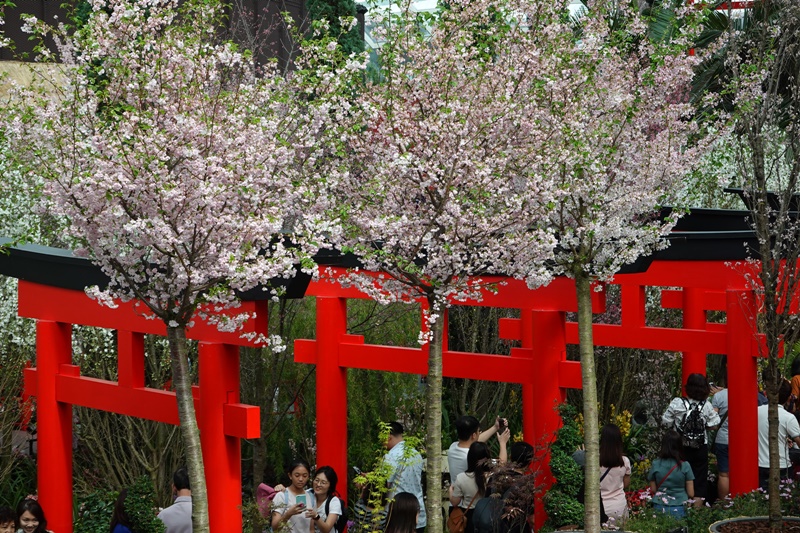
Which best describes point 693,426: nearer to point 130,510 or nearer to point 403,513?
point 403,513

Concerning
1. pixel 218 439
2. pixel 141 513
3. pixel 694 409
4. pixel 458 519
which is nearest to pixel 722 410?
pixel 694 409

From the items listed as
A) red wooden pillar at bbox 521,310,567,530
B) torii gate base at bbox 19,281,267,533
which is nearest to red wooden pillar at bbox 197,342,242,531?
torii gate base at bbox 19,281,267,533

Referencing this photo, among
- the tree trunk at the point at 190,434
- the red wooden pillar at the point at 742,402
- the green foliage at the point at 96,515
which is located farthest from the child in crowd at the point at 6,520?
the red wooden pillar at the point at 742,402

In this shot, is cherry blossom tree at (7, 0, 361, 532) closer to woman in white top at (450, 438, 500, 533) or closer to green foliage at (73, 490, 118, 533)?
green foliage at (73, 490, 118, 533)

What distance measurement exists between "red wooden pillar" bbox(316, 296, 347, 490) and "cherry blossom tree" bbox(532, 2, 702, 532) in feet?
10.0

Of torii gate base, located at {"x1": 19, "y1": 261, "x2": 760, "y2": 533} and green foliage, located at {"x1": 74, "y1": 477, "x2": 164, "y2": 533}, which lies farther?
torii gate base, located at {"x1": 19, "y1": 261, "x2": 760, "y2": 533}

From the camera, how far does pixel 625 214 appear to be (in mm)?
8461

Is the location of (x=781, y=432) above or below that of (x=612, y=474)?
above

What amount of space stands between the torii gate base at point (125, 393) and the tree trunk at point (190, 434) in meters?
0.33

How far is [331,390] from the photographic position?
35.6 ft

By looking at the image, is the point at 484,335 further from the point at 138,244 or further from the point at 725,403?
the point at 138,244

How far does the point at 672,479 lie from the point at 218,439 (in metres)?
4.14

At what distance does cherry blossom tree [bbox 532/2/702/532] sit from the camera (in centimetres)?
801

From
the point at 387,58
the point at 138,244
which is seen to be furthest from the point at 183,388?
the point at 387,58
